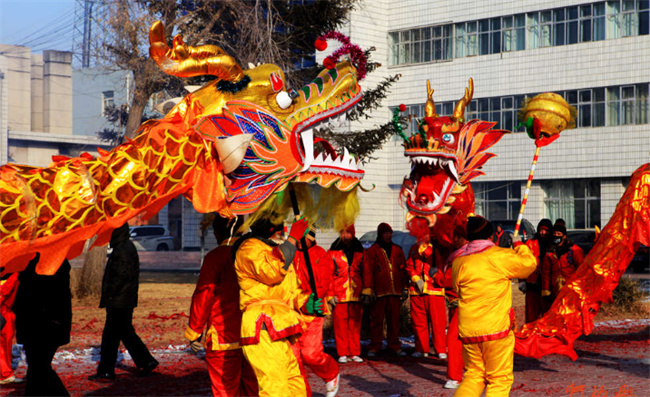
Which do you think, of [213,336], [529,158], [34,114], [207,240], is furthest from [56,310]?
[34,114]

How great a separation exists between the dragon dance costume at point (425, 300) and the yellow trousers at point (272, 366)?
171 inches

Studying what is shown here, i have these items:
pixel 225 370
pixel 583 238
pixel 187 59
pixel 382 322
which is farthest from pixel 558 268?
pixel 583 238

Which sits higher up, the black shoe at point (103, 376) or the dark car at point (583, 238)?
the dark car at point (583, 238)

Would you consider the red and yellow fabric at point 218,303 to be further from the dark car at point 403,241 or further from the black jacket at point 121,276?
the dark car at point 403,241

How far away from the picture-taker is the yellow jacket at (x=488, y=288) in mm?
6398

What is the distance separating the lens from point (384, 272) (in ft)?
34.9

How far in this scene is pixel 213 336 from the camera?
643cm

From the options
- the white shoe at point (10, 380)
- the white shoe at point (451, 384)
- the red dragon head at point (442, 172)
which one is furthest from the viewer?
the red dragon head at point (442, 172)

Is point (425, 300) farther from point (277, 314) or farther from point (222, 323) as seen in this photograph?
point (277, 314)

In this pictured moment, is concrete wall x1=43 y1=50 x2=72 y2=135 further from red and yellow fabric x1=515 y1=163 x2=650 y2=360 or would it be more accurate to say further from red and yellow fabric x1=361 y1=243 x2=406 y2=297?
red and yellow fabric x1=515 y1=163 x2=650 y2=360

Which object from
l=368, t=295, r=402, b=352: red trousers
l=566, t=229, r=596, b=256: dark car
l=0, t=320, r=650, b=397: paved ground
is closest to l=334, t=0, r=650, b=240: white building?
l=566, t=229, r=596, b=256: dark car

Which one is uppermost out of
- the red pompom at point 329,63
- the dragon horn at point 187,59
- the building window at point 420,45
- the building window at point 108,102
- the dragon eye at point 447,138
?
the building window at point 420,45

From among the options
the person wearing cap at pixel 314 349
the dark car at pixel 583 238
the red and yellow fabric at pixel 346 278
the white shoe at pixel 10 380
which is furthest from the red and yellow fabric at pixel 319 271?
the dark car at pixel 583 238

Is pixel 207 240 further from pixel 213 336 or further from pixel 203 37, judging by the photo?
pixel 213 336
